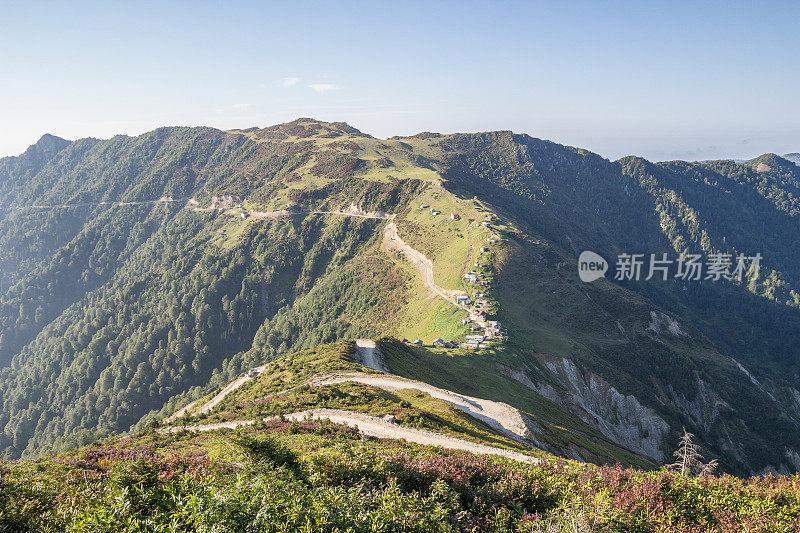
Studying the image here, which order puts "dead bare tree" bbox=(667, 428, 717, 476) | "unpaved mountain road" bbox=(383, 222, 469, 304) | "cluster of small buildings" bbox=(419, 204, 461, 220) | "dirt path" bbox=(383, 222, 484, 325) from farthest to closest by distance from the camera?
"cluster of small buildings" bbox=(419, 204, 461, 220), "unpaved mountain road" bbox=(383, 222, 469, 304), "dirt path" bbox=(383, 222, 484, 325), "dead bare tree" bbox=(667, 428, 717, 476)

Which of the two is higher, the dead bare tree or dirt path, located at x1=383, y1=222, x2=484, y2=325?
dirt path, located at x1=383, y1=222, x2=484, y2=325

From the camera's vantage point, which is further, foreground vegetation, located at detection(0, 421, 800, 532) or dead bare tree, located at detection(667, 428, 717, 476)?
dead bare tree, located at detection(667, 428, 717, 476)

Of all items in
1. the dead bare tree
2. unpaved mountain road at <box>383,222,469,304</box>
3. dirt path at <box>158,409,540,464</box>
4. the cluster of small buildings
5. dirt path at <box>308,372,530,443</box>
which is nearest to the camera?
the dead bare tree

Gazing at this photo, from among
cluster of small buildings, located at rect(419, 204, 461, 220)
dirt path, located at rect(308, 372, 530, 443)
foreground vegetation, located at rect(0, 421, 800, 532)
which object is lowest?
dirt path, located at rect(308, 372, 530, 443)

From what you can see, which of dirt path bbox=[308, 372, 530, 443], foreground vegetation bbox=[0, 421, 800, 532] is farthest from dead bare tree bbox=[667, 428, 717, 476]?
dirt path bbox=[308, 372, 530, 443]

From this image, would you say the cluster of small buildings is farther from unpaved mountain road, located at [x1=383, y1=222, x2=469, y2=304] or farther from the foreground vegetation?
the foreground vegetation

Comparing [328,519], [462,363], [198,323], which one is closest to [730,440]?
[462,363]

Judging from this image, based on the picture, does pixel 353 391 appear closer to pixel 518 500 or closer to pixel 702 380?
pixel 518 500
